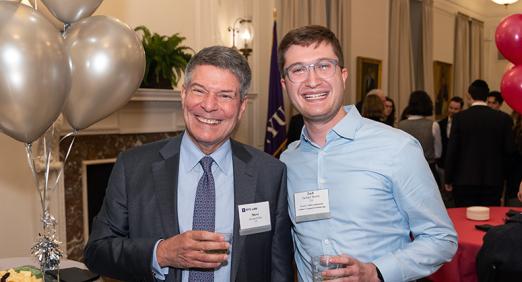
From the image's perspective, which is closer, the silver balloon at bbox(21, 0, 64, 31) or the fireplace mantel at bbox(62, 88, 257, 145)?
the silver balloon at bbox(21, 0, 64, 31)

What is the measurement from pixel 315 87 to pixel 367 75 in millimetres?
6829

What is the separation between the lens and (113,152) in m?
4.52

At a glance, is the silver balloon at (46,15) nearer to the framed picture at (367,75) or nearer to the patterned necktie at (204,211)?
the patterned necktie at (204,211)

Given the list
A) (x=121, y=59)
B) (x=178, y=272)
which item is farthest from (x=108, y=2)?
(x=178, y=272)

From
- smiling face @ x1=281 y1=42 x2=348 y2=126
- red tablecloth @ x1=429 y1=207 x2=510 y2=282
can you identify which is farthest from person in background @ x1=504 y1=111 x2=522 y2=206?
smiling face @ x1=281 y1=42 x2=348 y2=126

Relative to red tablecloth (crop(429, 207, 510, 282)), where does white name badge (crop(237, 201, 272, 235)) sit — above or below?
above

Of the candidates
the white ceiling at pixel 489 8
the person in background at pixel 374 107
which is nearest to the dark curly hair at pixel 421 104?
the person in background at pixel 374 107

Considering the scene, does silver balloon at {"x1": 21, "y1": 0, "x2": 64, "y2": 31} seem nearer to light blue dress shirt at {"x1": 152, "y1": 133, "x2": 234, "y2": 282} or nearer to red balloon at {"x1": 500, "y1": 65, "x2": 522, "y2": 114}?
light blue dress shirt at {"x1": 152, "y1": 133, "x2": 234, "y2": 282}

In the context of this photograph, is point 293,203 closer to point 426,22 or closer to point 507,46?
point 507,46

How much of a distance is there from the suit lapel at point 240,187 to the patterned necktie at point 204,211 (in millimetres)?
76

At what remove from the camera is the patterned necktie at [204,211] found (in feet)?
5.44

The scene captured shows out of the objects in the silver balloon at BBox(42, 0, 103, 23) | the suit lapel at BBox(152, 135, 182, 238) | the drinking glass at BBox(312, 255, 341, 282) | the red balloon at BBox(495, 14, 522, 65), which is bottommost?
the drinking glass at BBox(312, 255, 341, 282)

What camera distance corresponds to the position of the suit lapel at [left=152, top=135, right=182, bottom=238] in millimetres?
1659

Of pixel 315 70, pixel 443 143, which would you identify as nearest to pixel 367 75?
pixel 443 143
